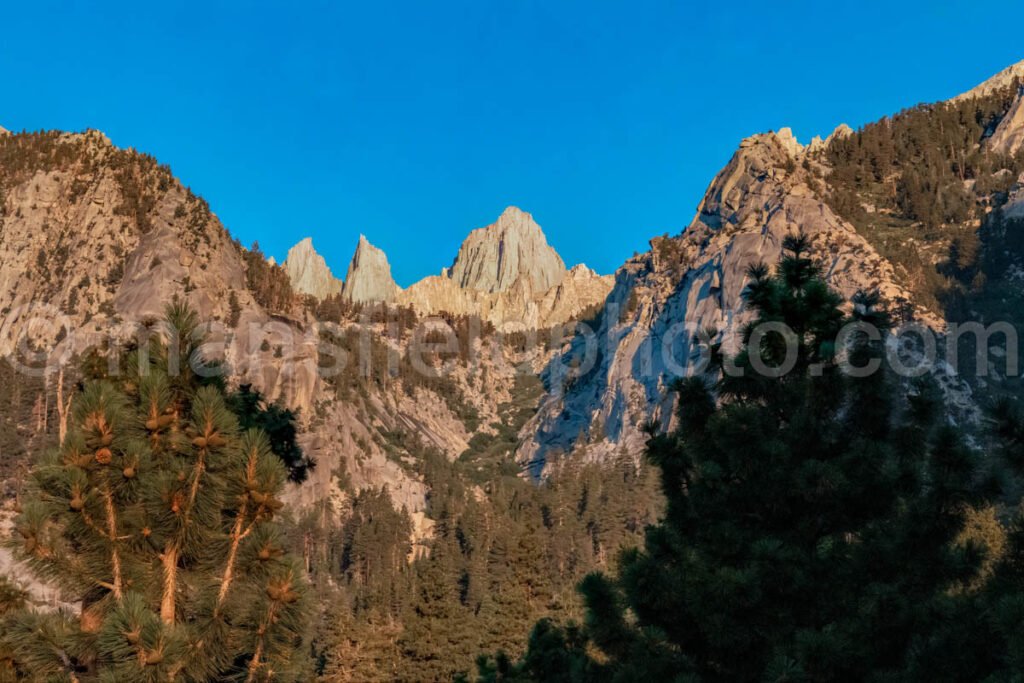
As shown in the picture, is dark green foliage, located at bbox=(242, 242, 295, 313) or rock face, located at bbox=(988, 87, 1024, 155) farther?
rock face, located at bbox=(988, 87, 1024, 155)

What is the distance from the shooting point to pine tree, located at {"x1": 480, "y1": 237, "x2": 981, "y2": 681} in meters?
12.7

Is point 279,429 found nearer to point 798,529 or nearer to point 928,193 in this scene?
point 798,529

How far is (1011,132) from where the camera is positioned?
18550 cm

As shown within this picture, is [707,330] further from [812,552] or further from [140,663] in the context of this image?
[140,663]

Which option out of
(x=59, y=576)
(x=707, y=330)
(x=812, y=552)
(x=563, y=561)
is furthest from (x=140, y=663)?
(x=563, y=561)

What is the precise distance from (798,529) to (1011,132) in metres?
202

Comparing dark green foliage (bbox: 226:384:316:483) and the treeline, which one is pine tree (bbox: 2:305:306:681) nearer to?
dark green foliage (bbox: 226:384:316:483)

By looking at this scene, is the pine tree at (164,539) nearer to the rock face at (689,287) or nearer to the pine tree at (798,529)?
the pine tree at (798,529)

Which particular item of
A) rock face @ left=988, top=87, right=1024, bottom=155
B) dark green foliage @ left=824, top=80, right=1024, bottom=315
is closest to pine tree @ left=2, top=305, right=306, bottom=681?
dark green foliage @ left=824, top=80, right=1024, bottom=315

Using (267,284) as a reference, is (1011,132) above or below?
above

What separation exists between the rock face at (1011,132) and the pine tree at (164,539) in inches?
7948

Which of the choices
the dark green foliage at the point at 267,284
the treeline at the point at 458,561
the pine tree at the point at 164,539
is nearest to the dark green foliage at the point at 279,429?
the pine tree at the point at 164,539

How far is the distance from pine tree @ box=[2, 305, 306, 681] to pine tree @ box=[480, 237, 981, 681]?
6.47 metres

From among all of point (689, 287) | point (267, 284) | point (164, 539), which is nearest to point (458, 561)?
point (689, 287)
